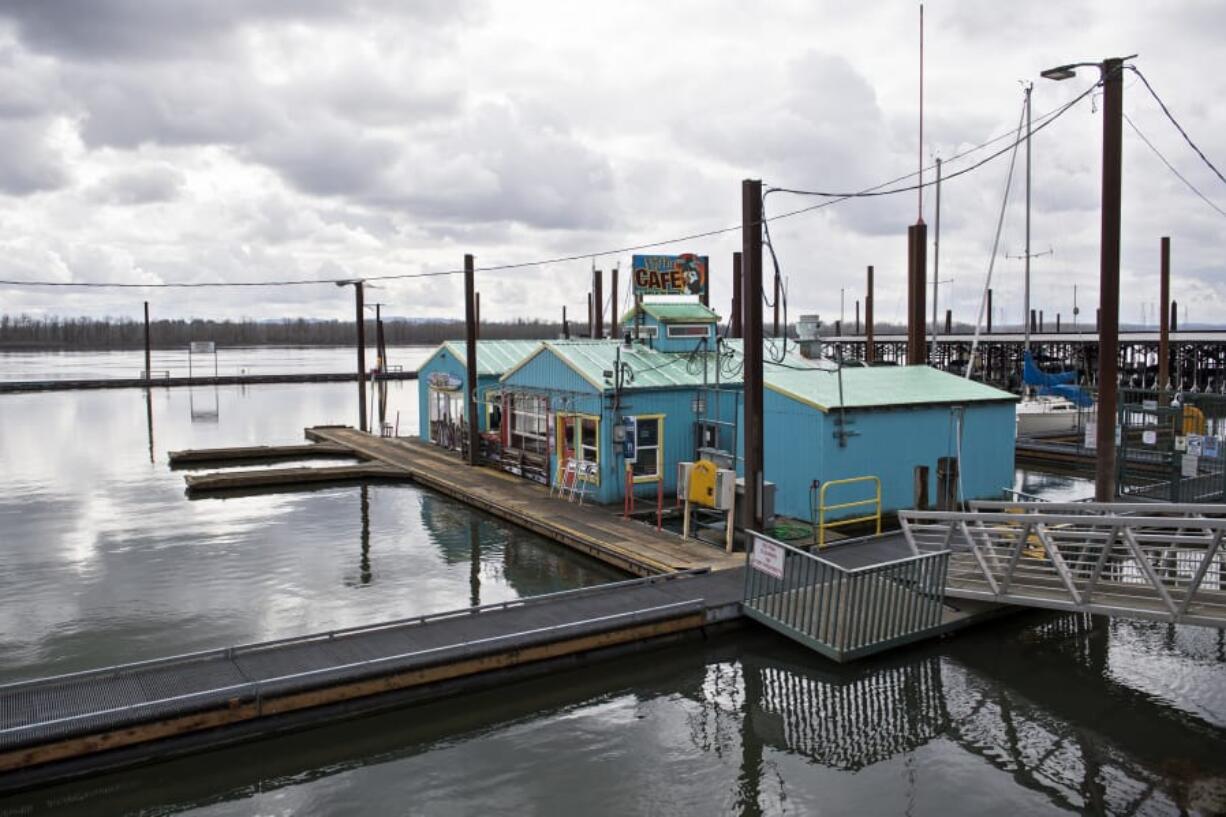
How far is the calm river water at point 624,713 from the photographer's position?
8578 millimetres

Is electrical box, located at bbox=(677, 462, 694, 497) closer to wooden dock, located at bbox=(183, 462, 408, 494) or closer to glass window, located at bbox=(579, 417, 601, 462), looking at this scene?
glass window, located at bbox=(579, 417, 601, 462)

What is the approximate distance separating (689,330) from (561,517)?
686cm

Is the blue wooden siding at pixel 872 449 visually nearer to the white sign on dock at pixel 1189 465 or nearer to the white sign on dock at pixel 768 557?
the white sign on dock at pixel 1189 465

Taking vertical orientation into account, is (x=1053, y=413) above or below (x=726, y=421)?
below

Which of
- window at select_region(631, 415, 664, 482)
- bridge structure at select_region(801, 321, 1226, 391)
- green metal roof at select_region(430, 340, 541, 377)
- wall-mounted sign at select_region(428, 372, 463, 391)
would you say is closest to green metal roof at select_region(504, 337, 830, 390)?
window at select_region(631, 415, 664, 482)

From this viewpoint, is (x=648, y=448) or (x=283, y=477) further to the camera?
(x=283, y=477)

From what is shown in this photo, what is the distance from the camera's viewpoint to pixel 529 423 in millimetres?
24328

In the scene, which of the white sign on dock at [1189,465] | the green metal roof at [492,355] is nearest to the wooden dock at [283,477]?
the green metal roof at [492,355]

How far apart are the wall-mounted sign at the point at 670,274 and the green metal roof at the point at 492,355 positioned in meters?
5.66

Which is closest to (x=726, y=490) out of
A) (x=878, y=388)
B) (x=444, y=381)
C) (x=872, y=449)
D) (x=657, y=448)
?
(x=872, y=449)

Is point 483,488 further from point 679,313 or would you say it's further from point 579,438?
point 679,313

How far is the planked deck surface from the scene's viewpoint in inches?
605

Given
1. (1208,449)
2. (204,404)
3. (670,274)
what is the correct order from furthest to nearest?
(204,404) < (670,274) < (1208,449)

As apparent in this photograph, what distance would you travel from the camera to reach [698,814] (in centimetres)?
828
